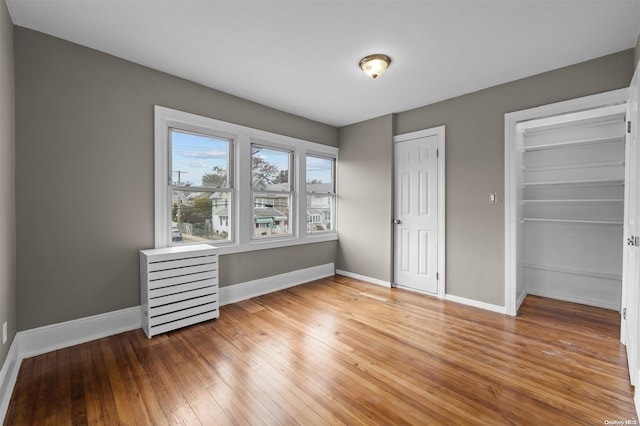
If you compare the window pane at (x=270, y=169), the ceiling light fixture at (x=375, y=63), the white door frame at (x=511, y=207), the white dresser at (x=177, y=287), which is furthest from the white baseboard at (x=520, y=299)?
the white dresser at (x=177, y=287)

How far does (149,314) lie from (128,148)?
159 centimetres

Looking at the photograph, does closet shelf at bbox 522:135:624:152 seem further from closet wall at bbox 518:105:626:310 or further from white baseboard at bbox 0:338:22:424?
white baseboard at bbox 0:338:22:424

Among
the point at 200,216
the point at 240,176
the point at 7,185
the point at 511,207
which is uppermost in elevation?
the point at 240,176

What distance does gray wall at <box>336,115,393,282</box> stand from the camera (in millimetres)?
4152

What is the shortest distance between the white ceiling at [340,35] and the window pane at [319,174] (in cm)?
154

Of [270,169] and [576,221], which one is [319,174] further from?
[576,221]

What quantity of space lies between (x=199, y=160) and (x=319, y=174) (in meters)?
1.99

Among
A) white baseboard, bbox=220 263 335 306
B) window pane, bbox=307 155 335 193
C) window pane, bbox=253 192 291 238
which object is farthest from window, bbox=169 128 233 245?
window pane, bbox=307 155 335 193

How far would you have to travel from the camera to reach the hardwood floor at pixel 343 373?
162 cm

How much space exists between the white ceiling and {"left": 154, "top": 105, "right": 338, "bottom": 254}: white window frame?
0.50m

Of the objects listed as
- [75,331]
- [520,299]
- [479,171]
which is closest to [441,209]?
[479,171]

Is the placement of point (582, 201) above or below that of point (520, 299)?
above

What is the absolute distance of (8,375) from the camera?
5.97 ft

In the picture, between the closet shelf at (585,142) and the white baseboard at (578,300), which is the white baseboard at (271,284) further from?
the closet shelf at (585,142)
